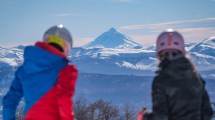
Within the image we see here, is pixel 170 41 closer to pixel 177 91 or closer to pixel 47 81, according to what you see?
pixel 177 91

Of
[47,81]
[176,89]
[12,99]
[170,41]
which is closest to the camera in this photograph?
[176,89]

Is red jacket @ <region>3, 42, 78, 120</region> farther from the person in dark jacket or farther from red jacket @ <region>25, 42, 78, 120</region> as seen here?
the person in dark jacket

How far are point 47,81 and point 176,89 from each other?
5.19 feet

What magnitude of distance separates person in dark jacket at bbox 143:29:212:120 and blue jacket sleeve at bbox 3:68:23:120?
5.80ft

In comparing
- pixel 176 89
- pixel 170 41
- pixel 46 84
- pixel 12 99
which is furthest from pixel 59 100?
pixel 170 41

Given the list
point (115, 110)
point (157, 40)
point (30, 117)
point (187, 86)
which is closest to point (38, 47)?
point (30, 117)

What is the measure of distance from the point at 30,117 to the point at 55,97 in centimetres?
42

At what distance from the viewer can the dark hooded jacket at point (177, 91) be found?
17.4ft

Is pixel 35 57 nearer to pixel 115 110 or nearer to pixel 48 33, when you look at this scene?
pixel 48 33

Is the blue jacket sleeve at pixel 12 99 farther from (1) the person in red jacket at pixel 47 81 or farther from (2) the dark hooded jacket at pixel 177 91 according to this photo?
(2) the dark hooded jacket at pixel 177 91

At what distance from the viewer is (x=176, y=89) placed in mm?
5352

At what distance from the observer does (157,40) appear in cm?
562

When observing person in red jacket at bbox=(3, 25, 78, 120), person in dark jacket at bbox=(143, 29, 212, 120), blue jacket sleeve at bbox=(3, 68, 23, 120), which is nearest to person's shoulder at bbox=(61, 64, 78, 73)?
person in red jacket at bbox=(3, 25, 78, 120)

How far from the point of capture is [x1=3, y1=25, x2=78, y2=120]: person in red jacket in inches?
216
